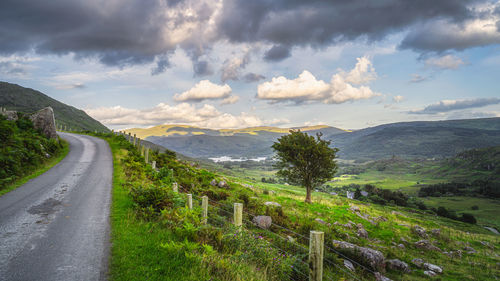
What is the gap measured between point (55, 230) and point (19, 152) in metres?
17.2

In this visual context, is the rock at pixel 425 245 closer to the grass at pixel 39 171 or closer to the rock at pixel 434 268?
the rock at pixel 434 268

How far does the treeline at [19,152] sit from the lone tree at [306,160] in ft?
93.2

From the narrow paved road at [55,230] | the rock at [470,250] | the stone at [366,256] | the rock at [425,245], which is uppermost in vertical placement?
the narrow paved road at [55,230]

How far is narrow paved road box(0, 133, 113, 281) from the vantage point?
6.73m

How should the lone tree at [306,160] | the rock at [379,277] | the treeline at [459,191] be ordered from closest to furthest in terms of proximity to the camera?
the rock at [379,277] → the lone tree at [306,160] → the treeline at [459,191]

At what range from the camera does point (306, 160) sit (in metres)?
34.9

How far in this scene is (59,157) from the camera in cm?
2722

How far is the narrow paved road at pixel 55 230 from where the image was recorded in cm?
673

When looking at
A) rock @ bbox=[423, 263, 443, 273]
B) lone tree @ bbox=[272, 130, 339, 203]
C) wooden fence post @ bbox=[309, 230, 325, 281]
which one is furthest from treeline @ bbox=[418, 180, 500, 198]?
wooden fence post @ bbox=[309, 230, 325, 281]

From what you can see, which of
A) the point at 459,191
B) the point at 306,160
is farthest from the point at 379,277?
the point at 459,191

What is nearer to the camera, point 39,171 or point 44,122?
point 39,171

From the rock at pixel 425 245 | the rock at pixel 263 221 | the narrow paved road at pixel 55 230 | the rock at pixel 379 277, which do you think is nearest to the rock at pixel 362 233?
the rock at pixel 425 245

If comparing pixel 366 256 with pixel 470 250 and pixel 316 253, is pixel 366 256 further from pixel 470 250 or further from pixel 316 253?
pixel 470 250

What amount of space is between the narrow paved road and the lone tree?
24.3 m
